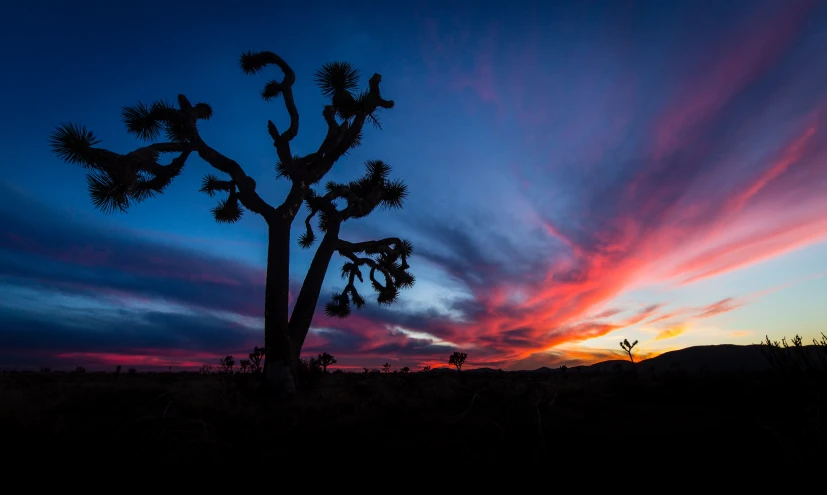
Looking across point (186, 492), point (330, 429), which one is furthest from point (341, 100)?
point (186, 492)

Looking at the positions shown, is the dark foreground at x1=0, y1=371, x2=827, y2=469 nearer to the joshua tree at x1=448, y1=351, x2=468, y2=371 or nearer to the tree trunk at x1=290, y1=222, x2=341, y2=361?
the tree trunk at x1=290, y1=222, x2=341, y2=361

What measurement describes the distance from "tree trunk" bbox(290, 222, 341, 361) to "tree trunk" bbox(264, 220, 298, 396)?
29.4 inches

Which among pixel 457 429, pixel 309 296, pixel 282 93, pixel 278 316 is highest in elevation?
pixel 282 93

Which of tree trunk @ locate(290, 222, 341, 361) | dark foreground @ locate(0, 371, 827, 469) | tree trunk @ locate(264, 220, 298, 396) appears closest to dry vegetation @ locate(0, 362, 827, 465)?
dark foreground @ locate(0, 371, 827, 469)

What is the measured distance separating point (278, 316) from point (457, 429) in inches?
250

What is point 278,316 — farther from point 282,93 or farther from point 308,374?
point 282,93

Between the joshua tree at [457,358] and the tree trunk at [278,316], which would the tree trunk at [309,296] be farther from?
the joshua tree at [457,358]

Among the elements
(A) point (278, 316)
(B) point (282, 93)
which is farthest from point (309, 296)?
(B) point (282, 93)

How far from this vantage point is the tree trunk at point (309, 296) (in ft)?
33.8

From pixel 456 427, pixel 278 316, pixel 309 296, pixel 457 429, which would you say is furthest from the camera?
pixel 309 296

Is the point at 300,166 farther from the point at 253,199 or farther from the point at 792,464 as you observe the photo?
the point at 792,464

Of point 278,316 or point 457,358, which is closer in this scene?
point 278,316

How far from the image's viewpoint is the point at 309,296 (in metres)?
10.7

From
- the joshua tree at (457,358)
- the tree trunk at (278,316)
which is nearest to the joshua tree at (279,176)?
the tree trunk at (278,316)
